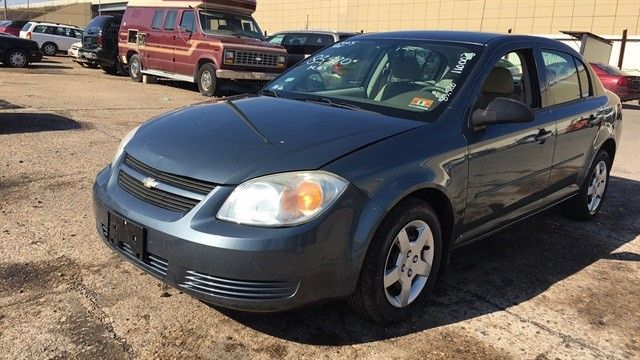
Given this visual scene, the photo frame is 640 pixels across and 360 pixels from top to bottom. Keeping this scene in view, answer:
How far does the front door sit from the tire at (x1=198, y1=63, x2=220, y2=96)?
9.67 m

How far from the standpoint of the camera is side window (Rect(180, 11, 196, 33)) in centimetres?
1334

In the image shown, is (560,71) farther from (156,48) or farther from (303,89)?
(156,48)

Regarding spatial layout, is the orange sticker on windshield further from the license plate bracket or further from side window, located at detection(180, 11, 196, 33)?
side window, located at detection(180, 11, 196, 33)

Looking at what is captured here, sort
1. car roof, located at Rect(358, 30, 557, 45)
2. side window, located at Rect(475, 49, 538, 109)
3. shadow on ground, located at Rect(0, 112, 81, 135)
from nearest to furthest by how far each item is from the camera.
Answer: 1. side window, located at Rect(475, 49, 538, 109)
2. car roof, located at Rect(358, 30, 557, 45)
3. shadow on ground, located at Rect(0, 112, 81, 135)

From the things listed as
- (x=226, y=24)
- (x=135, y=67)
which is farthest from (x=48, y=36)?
(x=226, y=24)

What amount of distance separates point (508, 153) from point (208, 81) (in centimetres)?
1044

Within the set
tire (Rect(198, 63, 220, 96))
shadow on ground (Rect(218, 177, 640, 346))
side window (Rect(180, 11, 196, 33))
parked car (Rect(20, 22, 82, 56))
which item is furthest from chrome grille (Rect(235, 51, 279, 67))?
parked car (Rect(20, 22, 82, 56))

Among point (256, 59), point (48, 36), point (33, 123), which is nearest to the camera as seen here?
point (33, 123)

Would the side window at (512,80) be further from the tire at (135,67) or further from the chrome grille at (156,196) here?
the tire at (135,67)

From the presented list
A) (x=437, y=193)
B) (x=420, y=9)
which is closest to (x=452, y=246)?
(x=437, y=193)

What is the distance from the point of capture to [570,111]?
442 cm

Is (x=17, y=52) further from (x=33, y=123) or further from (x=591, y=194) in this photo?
(x=591, y=194)

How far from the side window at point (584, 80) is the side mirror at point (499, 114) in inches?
68.8

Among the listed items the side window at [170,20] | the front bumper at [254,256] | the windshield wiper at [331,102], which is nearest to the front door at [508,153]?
the windshield wiper at [331,102]
